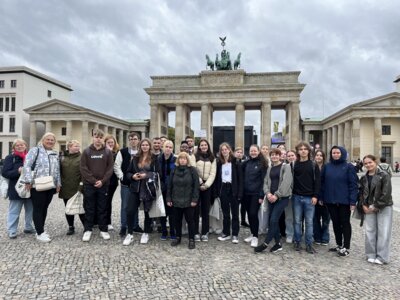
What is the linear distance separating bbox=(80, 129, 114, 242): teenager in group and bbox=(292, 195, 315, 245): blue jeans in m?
3.90

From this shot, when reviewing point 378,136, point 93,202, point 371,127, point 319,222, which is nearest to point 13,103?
point 93,202

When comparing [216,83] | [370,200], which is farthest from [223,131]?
[370,200]

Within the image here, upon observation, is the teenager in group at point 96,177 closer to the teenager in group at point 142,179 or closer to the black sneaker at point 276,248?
the teenager in group at point 142,179

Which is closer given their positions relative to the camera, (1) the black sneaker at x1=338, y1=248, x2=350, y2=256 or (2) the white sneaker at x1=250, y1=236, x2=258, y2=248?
(1) the black sneaker at x1=338, y1=248, x2=350, y2=256

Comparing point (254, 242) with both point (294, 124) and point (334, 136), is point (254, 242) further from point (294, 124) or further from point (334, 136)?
point (334, 136)

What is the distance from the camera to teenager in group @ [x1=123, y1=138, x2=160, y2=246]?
6254 millimetres

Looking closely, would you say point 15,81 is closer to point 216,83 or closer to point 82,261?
point 216,83

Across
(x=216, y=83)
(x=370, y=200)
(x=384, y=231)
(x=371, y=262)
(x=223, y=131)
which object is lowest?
(x=371, y=262)

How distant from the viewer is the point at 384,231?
17.6ft

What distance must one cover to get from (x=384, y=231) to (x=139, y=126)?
55687 millimetres

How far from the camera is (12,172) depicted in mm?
6691

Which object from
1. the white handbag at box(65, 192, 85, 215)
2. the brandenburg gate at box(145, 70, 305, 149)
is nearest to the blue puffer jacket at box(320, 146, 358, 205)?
the white handbag at box(65, 192, 85, 215)

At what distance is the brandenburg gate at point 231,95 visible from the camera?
137 feet

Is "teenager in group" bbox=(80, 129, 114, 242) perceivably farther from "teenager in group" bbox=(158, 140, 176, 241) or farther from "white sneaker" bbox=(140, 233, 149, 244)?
"teenager in group" bbox=(158, 140, 176, 241)
